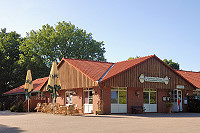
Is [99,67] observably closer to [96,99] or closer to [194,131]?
[96,99]

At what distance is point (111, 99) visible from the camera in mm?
22969

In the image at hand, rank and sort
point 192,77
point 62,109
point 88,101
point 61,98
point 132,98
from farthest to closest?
point 192,77 < point 61,98 < point 88,101 < point 132,98 < point 62,109

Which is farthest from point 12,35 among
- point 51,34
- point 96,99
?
point 96,99

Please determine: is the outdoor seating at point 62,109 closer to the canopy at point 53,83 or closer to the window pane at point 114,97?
the canopy at point 53,83

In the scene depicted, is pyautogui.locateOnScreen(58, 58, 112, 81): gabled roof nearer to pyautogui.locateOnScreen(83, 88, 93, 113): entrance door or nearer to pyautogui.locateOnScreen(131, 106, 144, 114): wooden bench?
pyautogui.locateOnScreen(83, 88, 93, 113): entrance door

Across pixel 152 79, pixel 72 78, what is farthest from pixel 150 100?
pixel 72 78

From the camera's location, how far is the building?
22.7m

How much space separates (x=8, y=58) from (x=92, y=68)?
92.9ft

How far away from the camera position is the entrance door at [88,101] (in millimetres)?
23812

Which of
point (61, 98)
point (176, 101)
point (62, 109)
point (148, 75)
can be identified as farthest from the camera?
point (61, 98)

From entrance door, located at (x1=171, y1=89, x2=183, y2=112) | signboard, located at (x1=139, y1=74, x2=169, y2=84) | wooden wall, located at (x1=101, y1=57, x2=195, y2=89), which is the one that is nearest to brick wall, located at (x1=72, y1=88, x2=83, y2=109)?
wooden wall, located at (x1=101, y1=57, x2=195, y2=89)

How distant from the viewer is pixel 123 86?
22.8 meters

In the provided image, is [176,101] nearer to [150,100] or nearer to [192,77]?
[150,100]

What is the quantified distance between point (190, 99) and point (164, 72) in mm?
4603
